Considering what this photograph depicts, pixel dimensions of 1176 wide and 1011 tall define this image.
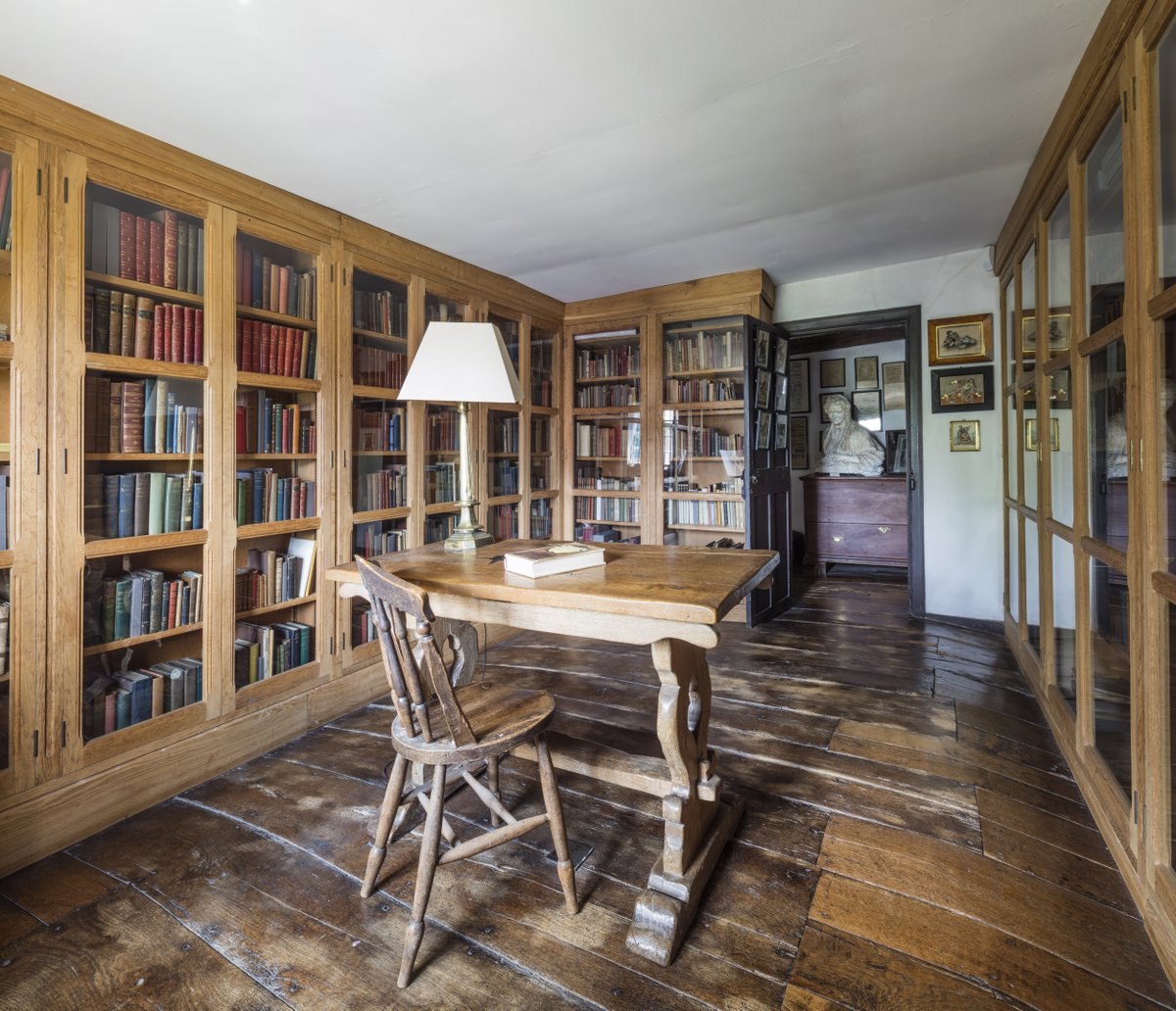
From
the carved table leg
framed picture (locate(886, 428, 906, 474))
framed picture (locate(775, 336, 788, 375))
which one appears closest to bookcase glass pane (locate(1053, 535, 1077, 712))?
the carved table leg

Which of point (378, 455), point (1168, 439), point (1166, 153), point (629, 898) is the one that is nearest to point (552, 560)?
point (629, 898)

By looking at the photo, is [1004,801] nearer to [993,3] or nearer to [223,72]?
[993,3]

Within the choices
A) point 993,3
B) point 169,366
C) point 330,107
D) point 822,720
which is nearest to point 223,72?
point 330,107

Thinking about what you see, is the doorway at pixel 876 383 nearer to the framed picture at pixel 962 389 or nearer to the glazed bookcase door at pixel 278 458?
the framed picture at pixel 962 389

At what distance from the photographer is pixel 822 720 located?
253 centimetres

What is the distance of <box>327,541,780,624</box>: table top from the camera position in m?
1.27

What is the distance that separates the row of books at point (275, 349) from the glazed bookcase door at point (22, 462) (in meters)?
0.64

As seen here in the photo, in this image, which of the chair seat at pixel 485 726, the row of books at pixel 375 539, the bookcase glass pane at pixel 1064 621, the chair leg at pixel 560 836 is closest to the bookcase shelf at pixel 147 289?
the row of books at pixel 375 539

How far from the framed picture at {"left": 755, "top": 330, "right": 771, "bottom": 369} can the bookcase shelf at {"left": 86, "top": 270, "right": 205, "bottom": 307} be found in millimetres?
3022

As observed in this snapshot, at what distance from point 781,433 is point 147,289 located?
3.77 metres

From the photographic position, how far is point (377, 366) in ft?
9.74

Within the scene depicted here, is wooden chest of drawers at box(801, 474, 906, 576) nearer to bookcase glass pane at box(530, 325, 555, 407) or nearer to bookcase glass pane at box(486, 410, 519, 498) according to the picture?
bookcase glass pane at box(530, 325, 555, 407)

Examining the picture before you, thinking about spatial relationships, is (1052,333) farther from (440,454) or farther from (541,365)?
(541,365)

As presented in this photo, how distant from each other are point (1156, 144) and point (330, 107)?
2.32 meters
